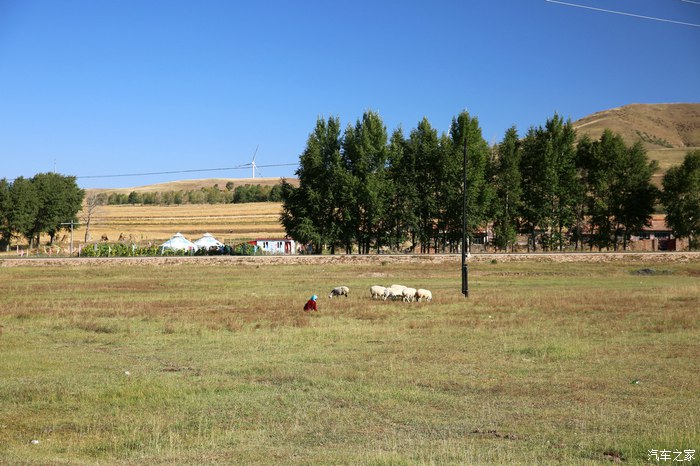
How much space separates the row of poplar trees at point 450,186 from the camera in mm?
75875

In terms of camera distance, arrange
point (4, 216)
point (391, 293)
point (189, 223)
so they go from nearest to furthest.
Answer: point (391, 293), point (4, 216), point (189, 223)

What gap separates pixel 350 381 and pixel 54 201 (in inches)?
3800

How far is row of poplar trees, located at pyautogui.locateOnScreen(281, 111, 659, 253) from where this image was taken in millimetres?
75875

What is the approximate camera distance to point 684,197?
81.8m

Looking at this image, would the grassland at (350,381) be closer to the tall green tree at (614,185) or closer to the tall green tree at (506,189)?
the tall green tree at (506,189)

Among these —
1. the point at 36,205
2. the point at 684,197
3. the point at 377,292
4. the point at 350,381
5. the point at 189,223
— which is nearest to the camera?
the point at 350,381

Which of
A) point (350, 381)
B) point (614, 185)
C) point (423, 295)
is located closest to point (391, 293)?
point (423, 295)

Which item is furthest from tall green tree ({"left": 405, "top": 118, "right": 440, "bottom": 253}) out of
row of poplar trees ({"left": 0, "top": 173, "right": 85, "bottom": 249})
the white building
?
row of poplar trees ({"left": 0, "top": 173, "right": 85, "bottom": 249})

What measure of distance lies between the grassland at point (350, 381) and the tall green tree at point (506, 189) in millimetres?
47477

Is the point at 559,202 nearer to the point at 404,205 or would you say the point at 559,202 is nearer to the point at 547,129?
the point at 547,129

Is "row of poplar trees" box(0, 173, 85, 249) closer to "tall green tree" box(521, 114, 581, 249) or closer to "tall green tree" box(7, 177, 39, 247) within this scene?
"tall green tree" box(7, 177, 39, 247)

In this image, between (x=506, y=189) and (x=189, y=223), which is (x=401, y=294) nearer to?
(x=506, y=189)

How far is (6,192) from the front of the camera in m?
98.1

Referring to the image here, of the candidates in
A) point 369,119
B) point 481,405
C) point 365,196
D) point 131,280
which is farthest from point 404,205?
point 481,405
